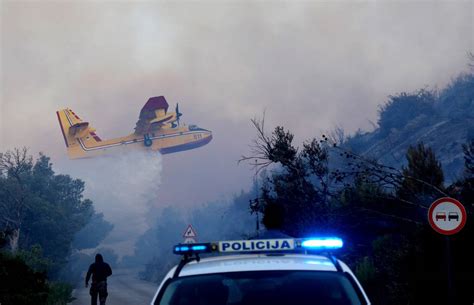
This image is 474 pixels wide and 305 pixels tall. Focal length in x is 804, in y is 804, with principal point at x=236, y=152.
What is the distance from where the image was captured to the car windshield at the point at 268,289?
5188 millimetres

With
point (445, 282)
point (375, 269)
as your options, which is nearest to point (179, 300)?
point (445, 282)

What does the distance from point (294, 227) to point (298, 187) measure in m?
1.44

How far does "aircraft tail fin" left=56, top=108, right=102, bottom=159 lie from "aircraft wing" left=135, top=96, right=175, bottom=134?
8.92 metres

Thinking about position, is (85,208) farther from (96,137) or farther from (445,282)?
(445,282)

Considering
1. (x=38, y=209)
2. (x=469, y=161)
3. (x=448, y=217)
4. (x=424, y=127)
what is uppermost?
(x=424, y=127)

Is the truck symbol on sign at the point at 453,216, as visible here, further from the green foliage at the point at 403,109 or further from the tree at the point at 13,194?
the green foliage at the point at 403,109

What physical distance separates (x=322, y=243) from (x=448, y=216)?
315 inches

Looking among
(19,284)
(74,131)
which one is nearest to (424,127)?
(74,131)

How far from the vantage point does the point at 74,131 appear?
97.3 metres

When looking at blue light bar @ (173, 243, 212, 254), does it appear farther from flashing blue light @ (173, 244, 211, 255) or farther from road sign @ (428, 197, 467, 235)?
road sign @ (428, 197, 467, 235)

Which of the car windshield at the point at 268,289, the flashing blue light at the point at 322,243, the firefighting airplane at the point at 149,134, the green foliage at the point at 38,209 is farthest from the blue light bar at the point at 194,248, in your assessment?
the firefighting airplane at the point at 149,134

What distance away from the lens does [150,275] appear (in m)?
70.7

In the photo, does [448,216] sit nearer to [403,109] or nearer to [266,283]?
[266,283]

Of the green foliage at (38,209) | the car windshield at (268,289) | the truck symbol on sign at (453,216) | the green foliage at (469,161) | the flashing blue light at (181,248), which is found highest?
the green foliage at (38,209)
